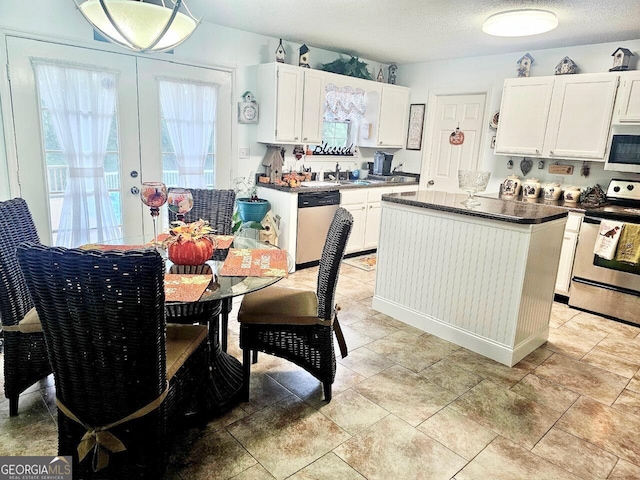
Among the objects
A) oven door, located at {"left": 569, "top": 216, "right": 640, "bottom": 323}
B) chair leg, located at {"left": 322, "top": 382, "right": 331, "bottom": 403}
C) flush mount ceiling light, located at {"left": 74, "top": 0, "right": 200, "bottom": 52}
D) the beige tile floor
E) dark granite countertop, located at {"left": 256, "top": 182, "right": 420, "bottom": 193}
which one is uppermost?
flush mount ceiling light, located at {"left": 74, "top": 0, "right": 200, "bottom": 52}

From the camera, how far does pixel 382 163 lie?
18.5 feet

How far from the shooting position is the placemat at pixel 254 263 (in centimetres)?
204

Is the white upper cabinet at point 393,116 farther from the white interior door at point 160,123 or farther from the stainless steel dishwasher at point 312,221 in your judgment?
the white interior door at point 160,123

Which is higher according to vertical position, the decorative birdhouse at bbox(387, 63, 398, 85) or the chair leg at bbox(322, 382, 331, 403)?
the decorative birdhouse at bbox(387, 63, 398, 85)

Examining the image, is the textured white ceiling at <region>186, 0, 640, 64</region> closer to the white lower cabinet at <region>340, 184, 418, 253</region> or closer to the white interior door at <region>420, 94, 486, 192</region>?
the white interior door at <region>420, 94, 486, 192</region>

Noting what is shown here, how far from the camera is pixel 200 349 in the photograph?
195 cm

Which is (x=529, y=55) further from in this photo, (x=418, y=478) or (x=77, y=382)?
(x=77, y=382)

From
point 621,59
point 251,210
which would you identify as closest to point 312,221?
point 251,210

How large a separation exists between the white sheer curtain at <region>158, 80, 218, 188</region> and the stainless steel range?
355 centimetres

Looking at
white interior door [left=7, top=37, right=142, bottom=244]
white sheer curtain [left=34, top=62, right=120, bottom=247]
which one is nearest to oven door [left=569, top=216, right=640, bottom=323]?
white interior door [left=7, top=37, right=142, bottom=244]

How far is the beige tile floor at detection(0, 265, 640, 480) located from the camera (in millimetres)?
1868

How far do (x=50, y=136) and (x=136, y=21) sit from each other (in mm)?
1957

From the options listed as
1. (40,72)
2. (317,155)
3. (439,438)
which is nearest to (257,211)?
(317,155)

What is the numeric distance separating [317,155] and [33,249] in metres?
4.22
